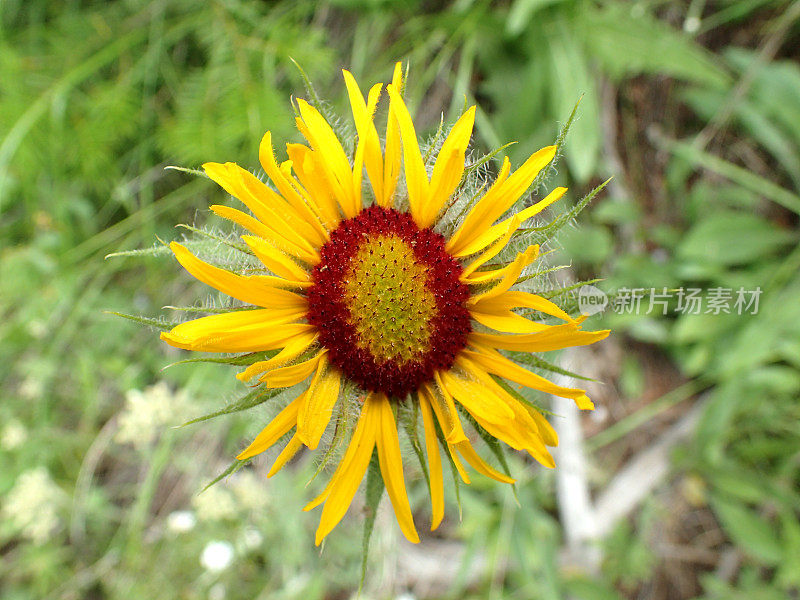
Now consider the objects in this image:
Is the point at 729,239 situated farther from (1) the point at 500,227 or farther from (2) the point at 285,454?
(2) the point at 285,454

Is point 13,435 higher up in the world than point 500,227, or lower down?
lower down

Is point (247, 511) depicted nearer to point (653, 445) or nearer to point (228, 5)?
point (653, 445)

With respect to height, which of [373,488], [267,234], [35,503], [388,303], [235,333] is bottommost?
[35,503]

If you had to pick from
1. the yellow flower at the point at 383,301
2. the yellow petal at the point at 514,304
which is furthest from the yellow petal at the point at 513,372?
the yellow petal at the point at 514,304

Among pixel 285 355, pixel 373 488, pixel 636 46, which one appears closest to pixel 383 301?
pixel 285 355

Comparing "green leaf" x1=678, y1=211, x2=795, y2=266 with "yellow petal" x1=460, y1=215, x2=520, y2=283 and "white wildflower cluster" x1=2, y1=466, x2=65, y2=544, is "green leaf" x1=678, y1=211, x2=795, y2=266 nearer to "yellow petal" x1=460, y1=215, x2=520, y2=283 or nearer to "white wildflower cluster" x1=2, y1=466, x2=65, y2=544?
"yellow petal" x1=460, y1=215, x2=520, y2=283

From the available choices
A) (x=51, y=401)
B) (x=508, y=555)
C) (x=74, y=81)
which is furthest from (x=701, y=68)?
(x=51, y=401)

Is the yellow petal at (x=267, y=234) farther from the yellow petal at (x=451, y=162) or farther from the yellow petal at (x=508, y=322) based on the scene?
the yellow petal at (x=508, y=322)
